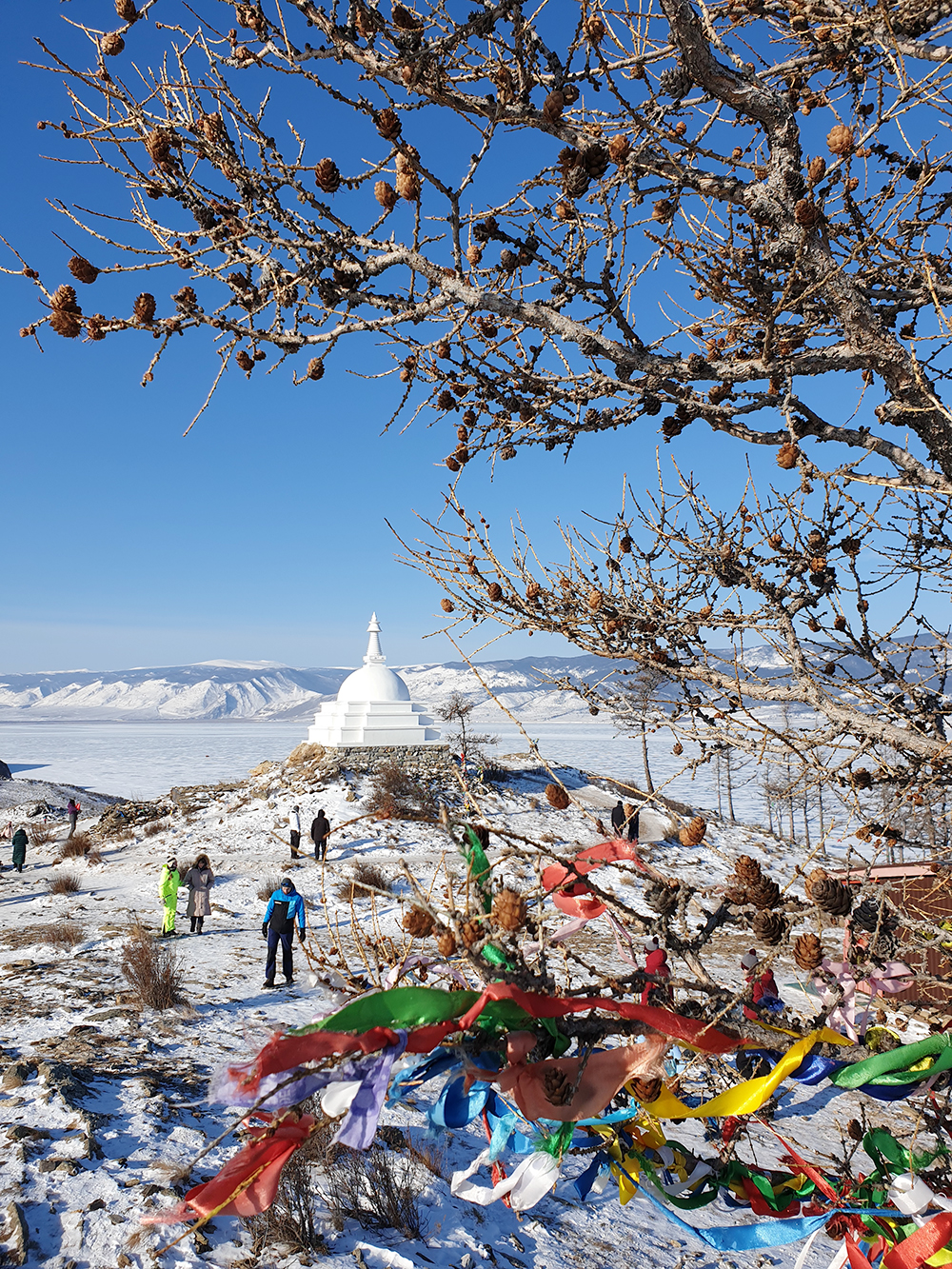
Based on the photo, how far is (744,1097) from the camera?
4.83 ft

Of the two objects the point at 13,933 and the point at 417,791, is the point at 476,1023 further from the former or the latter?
the point at 417,791

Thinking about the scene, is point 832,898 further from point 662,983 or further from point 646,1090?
point 646,1090

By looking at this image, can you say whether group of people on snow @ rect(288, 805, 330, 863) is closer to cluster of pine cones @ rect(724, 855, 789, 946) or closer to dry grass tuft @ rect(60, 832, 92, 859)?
dry grass tuft @ rect(60, 832, 92, 859)

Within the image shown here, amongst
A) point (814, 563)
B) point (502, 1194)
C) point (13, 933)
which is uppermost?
point (814, 563)

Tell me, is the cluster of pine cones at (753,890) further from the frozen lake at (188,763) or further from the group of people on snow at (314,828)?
the frozen lake at (188,763)

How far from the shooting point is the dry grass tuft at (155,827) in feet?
72.8

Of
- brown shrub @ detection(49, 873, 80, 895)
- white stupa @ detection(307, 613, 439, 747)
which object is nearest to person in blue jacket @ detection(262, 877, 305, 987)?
brown shrub @ detection(49, 873, 80, 895)

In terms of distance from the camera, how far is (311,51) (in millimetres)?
2465

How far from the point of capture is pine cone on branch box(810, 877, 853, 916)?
4.93 ft

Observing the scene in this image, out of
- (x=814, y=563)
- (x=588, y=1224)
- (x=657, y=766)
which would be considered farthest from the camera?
(x=657, y=766)

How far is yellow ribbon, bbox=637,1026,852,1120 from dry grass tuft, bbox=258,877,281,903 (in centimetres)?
1452

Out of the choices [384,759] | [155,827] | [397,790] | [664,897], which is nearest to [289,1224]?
[664,897]

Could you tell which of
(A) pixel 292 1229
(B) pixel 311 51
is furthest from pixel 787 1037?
(A) pixel 292 1229

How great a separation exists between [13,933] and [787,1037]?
13.7m
